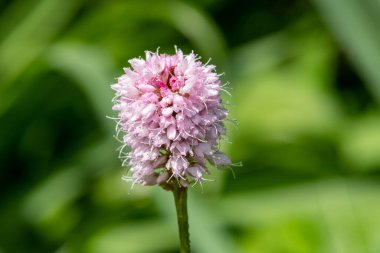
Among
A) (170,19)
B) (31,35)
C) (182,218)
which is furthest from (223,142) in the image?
(182,218)

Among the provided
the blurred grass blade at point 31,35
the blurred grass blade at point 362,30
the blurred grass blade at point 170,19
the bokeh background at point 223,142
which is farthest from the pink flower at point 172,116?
the blurred grass blade at point 31,35

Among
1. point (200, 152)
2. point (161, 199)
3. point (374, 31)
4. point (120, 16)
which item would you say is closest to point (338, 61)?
point (120, 16)

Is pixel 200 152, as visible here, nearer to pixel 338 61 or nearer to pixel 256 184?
pixel 256 184

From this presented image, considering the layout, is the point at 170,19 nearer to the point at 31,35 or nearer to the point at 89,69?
the point at 31,35

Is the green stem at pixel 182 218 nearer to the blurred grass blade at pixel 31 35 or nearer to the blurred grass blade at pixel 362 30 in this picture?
the blurred grass blade at pixel 362 30

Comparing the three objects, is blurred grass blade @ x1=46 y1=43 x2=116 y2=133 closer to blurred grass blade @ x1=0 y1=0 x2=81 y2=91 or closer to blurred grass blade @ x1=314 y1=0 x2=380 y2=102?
blurred grass blade @ x1=0 y1=0 x2=81 y2=91
